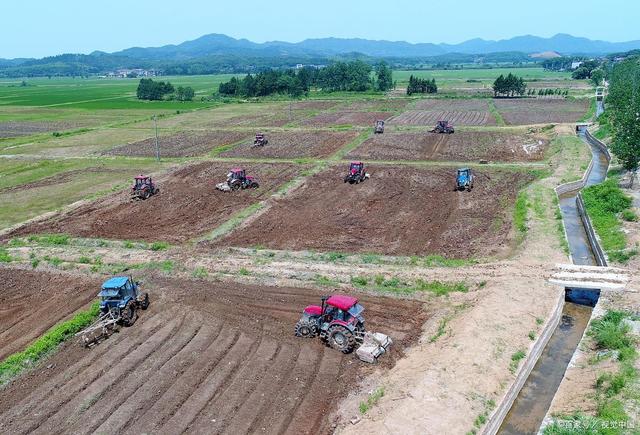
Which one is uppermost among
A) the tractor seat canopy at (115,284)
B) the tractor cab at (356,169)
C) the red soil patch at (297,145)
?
the tractor seat canopy at (115,284)

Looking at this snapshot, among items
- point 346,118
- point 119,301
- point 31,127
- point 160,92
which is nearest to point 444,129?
point 346,118

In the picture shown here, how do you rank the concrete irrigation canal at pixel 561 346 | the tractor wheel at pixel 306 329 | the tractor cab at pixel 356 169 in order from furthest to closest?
the tractor cab at pixel 356 169
the tractor wheel at pixel 306 329
the concrete irrigation canal at pixel 561 346

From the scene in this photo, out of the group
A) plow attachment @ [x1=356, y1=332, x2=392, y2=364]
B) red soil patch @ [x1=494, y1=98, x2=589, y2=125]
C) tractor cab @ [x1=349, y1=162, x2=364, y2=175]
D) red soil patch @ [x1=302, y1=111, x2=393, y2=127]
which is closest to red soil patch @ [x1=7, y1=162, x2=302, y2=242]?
tractor cab @ [x1=349, y1=162, x2=364, y2=175]

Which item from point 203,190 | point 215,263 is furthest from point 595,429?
point 203,190

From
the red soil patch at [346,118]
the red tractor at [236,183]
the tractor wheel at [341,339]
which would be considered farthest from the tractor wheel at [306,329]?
the red soil patch at [346,118]

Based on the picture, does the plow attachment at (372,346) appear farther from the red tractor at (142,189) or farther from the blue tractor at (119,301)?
the red tractor at (142,189)

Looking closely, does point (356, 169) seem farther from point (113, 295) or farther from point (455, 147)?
point (113, 295)

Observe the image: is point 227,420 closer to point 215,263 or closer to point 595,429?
point 595,429
